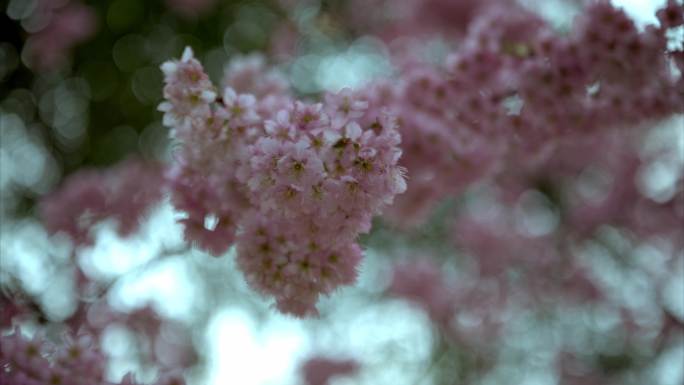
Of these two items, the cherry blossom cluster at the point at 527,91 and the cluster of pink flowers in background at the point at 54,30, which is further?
the cluster of pink flowers in background at the point at 54,30

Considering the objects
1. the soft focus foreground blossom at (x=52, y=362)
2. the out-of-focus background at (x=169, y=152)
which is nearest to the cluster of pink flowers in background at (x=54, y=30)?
the out-of-focus background at (x=169, y=152)

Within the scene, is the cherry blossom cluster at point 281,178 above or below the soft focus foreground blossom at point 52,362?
above

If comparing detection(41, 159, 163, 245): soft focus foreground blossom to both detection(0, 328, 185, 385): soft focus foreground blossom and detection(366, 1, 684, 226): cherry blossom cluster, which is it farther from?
detection(366, 1, 684, 226): cherry blossom cluster

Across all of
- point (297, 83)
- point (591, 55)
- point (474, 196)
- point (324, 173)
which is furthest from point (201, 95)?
point (474, 196)

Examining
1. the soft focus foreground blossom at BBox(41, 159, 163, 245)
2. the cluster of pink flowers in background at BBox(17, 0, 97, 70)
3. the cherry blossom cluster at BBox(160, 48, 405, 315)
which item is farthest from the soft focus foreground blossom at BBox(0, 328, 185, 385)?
the cluster of pink flowers in background at BBox(17, 0, 97, 70)

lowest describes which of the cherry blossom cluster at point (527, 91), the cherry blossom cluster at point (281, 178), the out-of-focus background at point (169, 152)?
the out-of-focus background at point (169, 152)

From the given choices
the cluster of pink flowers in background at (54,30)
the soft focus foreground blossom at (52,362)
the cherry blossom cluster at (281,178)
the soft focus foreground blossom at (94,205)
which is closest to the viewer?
the cherry blossom cluster at (281,178)

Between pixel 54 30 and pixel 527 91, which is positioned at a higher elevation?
pixel 527 91

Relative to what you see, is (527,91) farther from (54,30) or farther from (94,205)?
(54,30)

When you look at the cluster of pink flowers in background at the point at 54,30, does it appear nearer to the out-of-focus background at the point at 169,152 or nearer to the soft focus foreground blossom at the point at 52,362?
the out-of-focus background at the point at 169,152

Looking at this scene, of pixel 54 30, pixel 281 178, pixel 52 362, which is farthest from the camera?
pixel 54 30

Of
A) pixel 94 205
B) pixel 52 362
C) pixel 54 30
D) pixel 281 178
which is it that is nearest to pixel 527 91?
pixel 281 178
